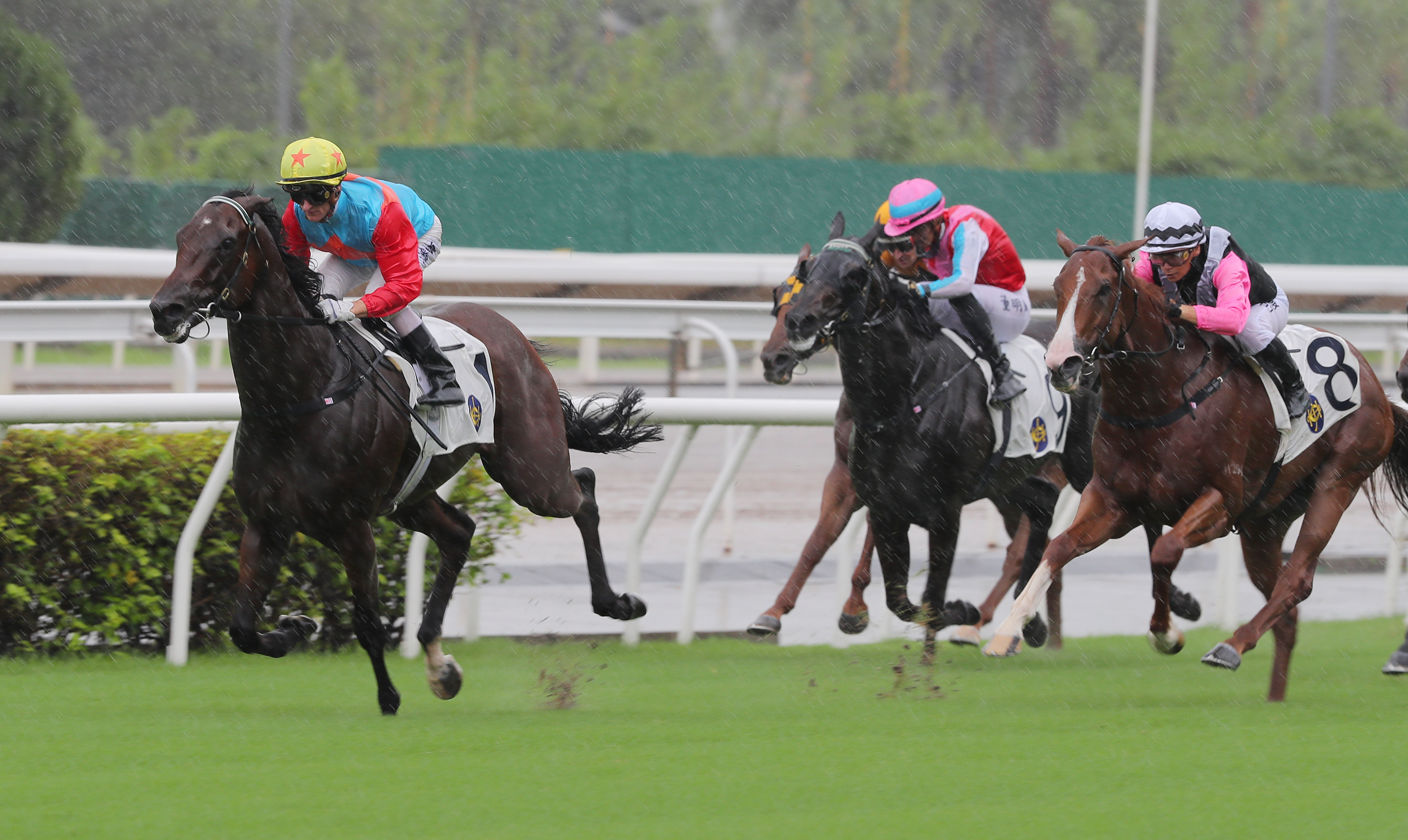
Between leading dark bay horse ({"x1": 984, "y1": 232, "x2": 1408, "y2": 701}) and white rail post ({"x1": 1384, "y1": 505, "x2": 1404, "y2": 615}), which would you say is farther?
white rail post ({"x1": 1384, "y1": 505, "x2": 1404, "y2": 615})

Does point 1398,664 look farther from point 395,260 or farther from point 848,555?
point 395,260

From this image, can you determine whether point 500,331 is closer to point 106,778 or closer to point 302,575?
point 302,575

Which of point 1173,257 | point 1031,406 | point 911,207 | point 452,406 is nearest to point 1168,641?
point 1173,257

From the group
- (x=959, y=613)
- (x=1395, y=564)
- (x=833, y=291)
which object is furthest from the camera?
(x=1395, y=564)

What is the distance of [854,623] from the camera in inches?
245

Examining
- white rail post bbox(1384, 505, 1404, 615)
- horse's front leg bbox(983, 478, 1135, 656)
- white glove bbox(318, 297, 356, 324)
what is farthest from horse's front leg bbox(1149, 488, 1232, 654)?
white rail post bbox(1384, 505, 1404, 615)

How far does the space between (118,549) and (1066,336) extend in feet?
10.5

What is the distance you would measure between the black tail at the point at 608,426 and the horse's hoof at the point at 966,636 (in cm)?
137

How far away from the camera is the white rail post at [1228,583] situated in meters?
7.51

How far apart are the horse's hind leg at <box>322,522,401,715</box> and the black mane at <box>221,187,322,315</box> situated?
25.8 inches

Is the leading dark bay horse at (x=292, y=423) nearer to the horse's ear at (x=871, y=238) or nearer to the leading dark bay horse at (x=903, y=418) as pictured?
the leading dark bay horse at (x=903, y=418)

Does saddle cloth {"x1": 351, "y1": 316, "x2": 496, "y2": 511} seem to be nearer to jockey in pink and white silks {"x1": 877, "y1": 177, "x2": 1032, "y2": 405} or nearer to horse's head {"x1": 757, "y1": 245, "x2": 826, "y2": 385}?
horse's head {"x1": 757, "y1": 245, "x2": 826, "y2": 385}

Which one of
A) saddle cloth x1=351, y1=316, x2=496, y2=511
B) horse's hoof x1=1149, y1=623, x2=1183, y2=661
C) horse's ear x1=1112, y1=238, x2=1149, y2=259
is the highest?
horse's ear x1=1112, y1=238, x2=1149, y2=259

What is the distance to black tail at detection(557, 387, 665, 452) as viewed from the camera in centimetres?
622
